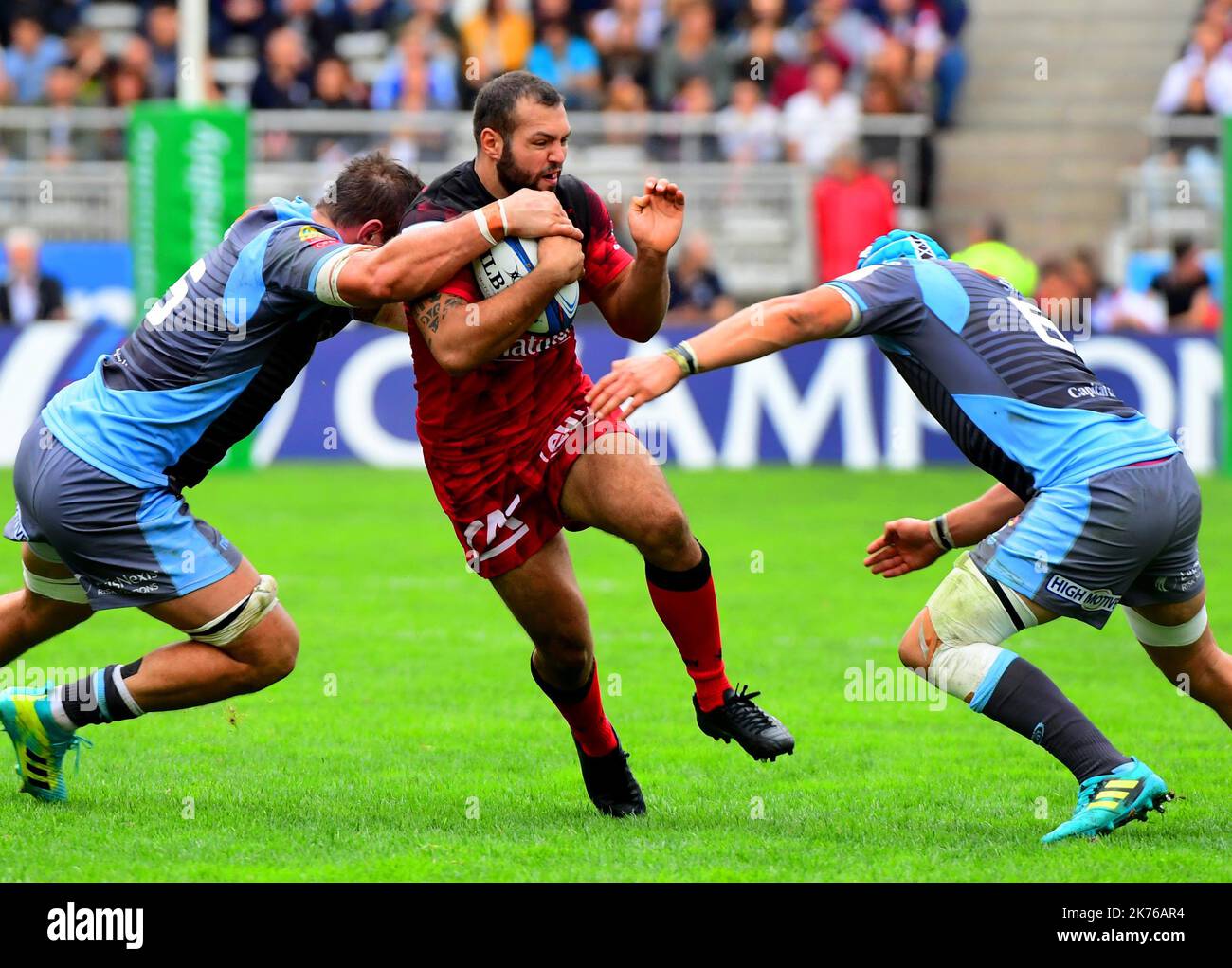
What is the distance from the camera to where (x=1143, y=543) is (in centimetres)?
557

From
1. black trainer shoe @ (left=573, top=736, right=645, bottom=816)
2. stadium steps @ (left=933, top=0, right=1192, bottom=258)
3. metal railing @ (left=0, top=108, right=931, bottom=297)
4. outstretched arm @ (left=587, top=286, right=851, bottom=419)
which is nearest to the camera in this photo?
outstretched arm @ (left=587, top=286, right=851, bottom=419)

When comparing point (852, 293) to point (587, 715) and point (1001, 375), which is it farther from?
point (587, 715)

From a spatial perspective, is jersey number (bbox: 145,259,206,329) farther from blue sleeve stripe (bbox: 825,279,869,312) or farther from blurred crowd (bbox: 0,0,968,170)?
blurred crowd (bbox: 0,0,968,170)

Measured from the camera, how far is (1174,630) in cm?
598

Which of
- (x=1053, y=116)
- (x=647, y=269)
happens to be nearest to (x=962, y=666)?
(x=647, y=269)

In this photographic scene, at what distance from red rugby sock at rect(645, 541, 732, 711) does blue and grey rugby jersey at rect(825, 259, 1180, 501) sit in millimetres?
1037

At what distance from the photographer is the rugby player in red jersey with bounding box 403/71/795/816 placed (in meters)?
6.10

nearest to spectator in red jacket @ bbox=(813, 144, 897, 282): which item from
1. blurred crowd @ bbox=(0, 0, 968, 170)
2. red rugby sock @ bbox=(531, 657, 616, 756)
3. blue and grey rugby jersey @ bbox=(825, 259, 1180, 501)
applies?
blurred crowd @ bbox=(0, 0, 968, 170)

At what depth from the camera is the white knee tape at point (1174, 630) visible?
5.96 m

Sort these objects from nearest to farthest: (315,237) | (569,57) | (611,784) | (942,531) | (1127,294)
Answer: (315,237) → (942,531) → (611,784) → (1127,294) → (569,57)

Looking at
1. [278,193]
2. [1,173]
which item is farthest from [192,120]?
[1,173]

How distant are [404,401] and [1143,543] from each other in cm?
1221

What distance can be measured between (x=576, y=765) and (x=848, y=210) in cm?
1325

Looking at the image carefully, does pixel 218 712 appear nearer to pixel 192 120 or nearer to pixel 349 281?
pixel 349 281
